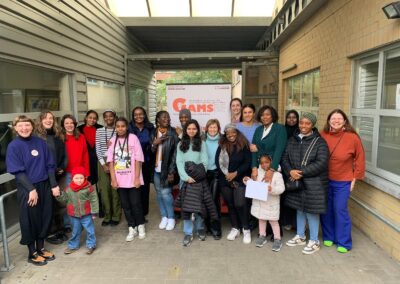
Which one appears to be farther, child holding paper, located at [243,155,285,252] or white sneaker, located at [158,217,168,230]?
white sneaker, located at [158,217,168,230]

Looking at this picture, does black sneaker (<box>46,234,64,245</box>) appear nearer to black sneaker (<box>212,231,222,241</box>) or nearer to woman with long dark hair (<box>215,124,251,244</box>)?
black sneaker (<box>212,231,222,241</box>)

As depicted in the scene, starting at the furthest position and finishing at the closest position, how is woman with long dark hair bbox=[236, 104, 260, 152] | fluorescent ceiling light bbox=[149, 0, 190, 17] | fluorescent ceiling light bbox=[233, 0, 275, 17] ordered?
1. fluorescent ceiling light bbox=[233, 0, 275, 17]
2. fluorescent ceiling light bbox=[149, 0, 190, 17]
3. woman with long dark hair bbox=[236, 104, 260, 152]

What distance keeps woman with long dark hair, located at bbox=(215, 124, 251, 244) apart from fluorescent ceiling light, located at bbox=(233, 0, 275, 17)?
5.83 m

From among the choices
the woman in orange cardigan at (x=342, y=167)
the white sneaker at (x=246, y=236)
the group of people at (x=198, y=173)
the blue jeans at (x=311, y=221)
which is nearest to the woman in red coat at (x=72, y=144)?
the group of people at (x=198, y=173)

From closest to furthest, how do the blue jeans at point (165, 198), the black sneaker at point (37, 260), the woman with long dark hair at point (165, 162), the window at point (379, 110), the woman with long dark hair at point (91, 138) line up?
the black sneaker at point (37, 260)
the window at point (379, 110)
the woman with long dark hair at point (165, 162)
the blue jeans at point (165, 198)
the woman with long dark hair at point (91, 138)

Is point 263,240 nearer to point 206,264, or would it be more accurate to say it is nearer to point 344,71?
point 206,264

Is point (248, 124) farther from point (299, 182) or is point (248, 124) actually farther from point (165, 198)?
point (165, 198)

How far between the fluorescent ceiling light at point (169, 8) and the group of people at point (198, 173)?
5063 millimetres

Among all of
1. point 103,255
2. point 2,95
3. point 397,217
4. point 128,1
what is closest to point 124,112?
point 128,1

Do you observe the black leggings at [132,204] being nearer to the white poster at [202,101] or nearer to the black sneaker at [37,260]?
the black sneaker at [37,260]

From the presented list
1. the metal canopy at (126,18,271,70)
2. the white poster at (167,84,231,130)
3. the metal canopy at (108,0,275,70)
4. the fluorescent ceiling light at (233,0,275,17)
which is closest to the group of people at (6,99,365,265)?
the white poster at (167,84,231,130)

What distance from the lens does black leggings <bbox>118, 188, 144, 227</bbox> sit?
3805mm

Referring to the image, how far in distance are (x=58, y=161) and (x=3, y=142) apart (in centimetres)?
87

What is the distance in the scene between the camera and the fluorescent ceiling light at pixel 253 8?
8.22m
